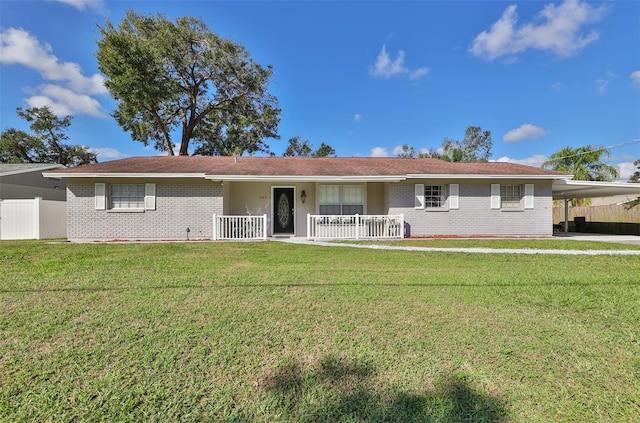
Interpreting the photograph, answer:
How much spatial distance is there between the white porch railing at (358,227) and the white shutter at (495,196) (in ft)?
13.7

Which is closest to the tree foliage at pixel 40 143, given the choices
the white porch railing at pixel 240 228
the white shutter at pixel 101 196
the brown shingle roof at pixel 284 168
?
the brown shingle roof at pixel 284 168

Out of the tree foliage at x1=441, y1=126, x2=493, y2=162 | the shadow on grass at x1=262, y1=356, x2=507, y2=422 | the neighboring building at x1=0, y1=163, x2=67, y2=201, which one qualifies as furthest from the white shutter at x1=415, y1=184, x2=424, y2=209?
the tree foliage at x1=441, y1=126, x2=493, y2=162

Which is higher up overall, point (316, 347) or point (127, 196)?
point (127, 196)

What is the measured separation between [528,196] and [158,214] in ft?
49.7

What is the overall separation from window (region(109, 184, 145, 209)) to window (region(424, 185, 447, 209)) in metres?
11.6

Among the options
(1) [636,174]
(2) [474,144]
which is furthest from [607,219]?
(2) [474,144]

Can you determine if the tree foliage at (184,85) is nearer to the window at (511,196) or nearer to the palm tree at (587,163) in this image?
the window at (511,196)

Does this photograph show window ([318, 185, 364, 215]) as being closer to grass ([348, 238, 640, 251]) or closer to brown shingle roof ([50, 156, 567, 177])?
brown shingle roof ([50, 156, 567, 177])

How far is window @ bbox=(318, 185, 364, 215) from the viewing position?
13.2 m

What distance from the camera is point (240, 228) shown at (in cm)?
1173

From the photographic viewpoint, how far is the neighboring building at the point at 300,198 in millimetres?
11641

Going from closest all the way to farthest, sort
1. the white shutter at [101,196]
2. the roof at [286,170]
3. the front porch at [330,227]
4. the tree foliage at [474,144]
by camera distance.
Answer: the roof at [286,170], the white shutter at [101,196], the front porch at [330,227], the tree foliage at [474,144]

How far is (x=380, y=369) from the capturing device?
109 inches

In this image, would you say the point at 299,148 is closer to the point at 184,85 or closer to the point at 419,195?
the point at 184,85
